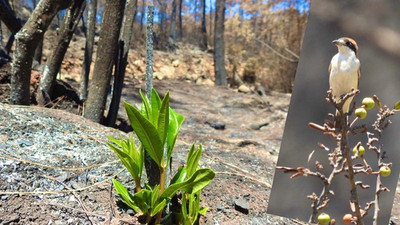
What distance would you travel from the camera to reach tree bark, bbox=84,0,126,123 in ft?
10.0

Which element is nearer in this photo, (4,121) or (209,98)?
(4,121)

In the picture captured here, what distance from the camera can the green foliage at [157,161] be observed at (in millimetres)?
1235

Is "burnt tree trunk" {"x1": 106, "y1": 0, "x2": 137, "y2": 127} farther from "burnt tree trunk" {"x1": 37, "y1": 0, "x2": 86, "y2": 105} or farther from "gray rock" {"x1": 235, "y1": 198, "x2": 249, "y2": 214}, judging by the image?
"gray rock" {"x1": 235, "y1": 198, "x2": 249, "y2": 214}

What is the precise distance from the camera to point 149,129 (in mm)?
1229

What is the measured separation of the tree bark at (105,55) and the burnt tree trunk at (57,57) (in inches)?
23.0

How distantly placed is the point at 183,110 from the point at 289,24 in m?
5.10

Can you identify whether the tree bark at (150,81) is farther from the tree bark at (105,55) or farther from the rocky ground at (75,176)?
the tree bark at (105,55)

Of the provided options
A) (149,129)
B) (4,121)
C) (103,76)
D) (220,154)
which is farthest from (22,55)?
(149,129)

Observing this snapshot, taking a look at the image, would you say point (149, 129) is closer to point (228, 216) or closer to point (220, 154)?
point (228, 216)

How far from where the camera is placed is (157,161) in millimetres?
1316

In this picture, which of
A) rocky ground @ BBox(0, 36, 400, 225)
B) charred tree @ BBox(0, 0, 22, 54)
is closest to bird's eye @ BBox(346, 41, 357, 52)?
rocky ground @ BBox(0, 36, 400, 225)

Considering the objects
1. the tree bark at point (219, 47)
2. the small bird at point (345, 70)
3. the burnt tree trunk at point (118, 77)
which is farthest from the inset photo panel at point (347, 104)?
the tree bark at point (219, 47)

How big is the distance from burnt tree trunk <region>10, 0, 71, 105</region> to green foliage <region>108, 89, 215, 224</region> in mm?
1901

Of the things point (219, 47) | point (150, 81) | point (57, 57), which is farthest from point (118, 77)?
point (219, 47)
